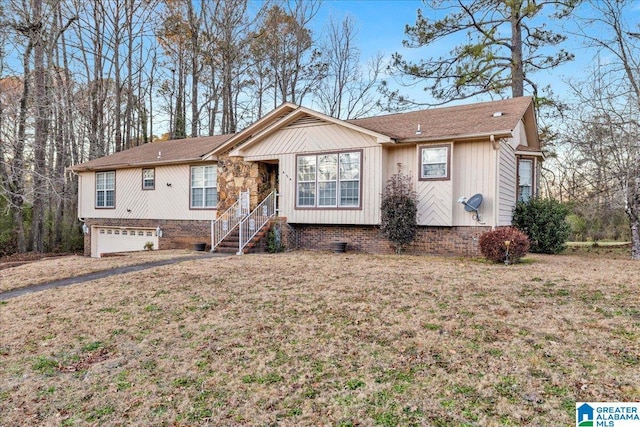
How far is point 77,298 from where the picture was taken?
716 cm

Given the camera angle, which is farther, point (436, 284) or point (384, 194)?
point (384, 194)

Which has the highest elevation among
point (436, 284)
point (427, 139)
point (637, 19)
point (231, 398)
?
point (637, 19)

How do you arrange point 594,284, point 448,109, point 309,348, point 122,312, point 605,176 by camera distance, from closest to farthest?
1. point 309,348
2. point 122,312
3. point 594,284
4. point 605,176
5. point 448,109

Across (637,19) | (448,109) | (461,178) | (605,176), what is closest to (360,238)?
(461,178)

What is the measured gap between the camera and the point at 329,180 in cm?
1261

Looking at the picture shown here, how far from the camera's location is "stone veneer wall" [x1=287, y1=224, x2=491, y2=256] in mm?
11180

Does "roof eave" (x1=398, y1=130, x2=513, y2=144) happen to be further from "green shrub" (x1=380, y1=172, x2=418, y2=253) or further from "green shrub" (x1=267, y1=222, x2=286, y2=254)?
"green shrub" (x1=267, y1=222, x2=286, y2=254)

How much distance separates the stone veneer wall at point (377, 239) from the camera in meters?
11.2

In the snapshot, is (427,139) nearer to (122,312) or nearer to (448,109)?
(448,109)

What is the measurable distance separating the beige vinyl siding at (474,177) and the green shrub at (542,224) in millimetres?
2229

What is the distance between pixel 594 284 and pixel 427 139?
5.55m

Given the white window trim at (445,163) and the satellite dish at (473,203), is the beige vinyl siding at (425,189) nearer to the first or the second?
the white window trim at (445,163)

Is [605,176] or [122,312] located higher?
[605,176]

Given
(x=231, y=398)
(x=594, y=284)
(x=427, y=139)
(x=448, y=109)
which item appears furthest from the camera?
(x=448, y=109)
